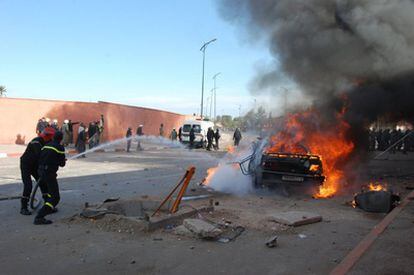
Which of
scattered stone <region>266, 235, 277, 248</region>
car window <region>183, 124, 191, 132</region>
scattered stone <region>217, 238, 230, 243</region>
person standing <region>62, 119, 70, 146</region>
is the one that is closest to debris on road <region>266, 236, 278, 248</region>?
scattered stone <region>266, 235, 277, 248</region>

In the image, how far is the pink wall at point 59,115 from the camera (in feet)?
80.6

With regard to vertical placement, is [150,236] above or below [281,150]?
below

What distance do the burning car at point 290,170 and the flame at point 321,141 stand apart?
1.58 feet

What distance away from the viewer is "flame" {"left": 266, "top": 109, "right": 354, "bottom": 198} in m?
10.9

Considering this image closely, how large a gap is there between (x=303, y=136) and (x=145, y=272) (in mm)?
7477

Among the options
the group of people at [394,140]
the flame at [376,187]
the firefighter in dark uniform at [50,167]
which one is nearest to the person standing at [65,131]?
the flame at [376,187]

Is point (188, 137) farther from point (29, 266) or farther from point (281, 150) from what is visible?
point (29, 266)

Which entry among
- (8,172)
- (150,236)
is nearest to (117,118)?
(8,172)

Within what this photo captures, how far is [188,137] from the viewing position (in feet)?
105

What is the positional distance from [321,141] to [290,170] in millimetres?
2122

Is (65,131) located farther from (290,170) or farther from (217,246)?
(217,246)

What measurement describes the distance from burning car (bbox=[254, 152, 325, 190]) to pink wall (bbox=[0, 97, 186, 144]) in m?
18.7

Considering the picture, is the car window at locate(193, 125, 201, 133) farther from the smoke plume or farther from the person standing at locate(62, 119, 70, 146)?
the smoke plume

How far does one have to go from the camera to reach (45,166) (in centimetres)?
695
